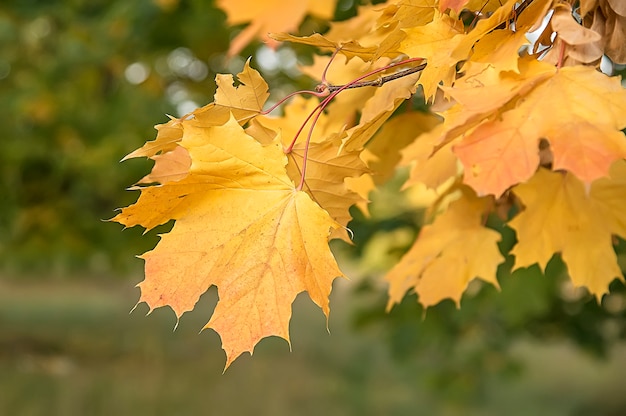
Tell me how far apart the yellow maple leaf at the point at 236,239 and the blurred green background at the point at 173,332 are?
44.3 inches

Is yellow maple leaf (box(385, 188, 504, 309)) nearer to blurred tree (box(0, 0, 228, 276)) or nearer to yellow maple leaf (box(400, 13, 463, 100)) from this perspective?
yellow maple leaf (box(400, 13, 463, 100))

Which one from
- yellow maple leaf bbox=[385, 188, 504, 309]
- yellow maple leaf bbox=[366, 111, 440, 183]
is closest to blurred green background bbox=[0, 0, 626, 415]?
yellow maple leaf bbox=[366, 111, 440, 183]

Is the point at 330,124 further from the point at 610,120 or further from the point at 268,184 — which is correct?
the point at 610,120

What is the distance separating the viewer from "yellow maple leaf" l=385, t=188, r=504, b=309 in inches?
37.8

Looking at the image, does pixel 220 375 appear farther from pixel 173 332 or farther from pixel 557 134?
pixel 557 134

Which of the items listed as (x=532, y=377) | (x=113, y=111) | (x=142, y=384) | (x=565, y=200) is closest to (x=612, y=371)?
(x=532, y=377)

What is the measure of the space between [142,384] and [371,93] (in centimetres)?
367

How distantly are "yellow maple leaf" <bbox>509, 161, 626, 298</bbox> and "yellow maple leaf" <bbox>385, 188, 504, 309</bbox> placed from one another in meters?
0.08

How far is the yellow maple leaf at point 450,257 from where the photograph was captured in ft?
3.15

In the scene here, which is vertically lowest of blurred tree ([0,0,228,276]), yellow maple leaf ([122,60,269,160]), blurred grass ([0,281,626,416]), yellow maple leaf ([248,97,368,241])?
blurred grass ([0,281,626,416])

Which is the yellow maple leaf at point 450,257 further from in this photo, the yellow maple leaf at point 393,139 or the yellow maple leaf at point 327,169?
the yellow maple leaf at point 327,169

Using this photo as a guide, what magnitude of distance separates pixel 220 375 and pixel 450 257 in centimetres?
393

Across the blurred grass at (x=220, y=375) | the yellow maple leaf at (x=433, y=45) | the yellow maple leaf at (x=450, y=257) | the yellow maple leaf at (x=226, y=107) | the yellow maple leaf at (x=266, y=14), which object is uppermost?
the yellow maple leaf at (x=433, y=45)

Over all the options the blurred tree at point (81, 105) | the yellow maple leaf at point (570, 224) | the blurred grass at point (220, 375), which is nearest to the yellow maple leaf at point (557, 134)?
the yellow maple leaf at point (570, 224)
